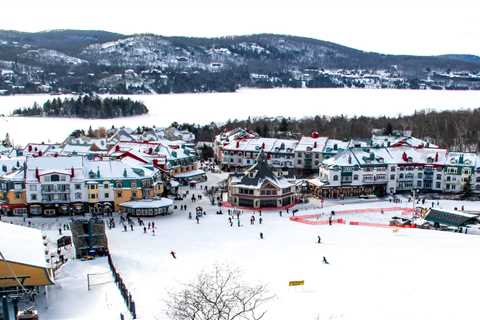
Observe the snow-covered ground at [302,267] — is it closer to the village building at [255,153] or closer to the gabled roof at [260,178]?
the gabled roof at [260,178]

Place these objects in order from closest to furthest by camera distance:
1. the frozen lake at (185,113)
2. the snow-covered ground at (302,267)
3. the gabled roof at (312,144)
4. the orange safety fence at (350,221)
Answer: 1. the snow-covered ground at (302,267)
2. the orange safety fence at (350,221)
3. the gabled roof at (312,144)
4. the frozen lake at (185,113)

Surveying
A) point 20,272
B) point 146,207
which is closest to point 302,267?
point 20,272

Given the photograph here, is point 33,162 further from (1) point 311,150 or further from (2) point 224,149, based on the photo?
(1) point 311,150

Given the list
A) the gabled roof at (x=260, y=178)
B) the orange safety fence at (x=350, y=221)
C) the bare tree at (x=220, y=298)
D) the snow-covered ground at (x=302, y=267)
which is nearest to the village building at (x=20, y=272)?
the snow-covered ground at (x=302, y=267)

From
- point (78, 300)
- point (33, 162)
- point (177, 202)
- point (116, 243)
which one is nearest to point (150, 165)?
point (177, 202)

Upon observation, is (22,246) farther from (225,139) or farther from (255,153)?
(225,139)

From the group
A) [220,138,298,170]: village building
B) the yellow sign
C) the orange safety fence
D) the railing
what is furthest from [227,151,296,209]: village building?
the yellow sign

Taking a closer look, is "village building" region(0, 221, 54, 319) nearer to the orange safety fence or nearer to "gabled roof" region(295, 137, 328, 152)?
the orange safety fence
